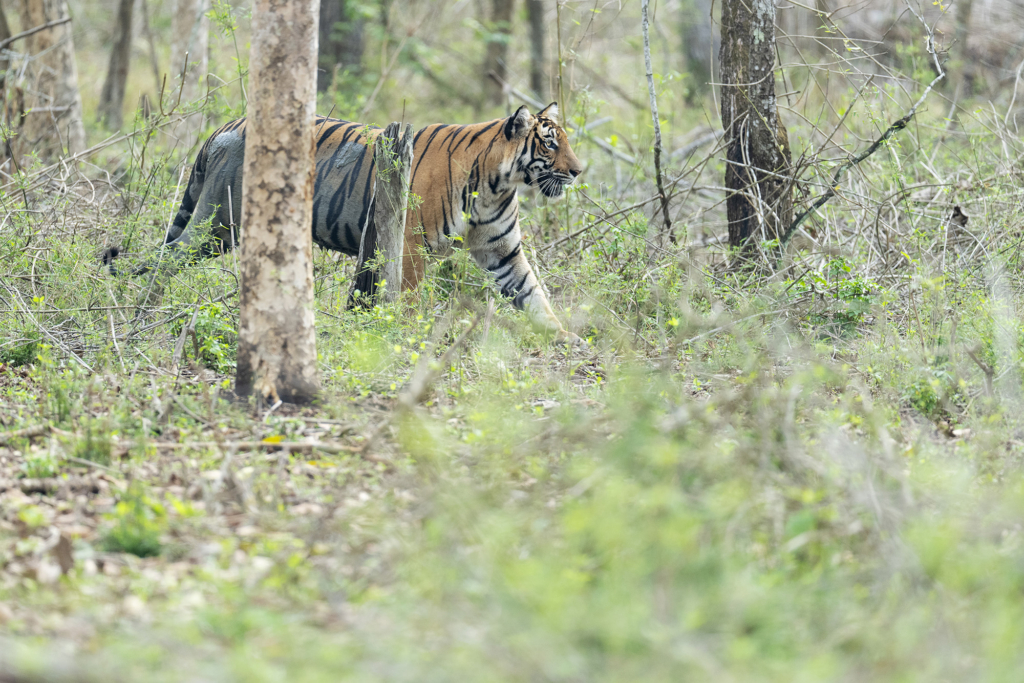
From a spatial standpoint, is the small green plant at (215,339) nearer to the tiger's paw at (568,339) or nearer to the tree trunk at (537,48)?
the tiger's paw at (568,339)

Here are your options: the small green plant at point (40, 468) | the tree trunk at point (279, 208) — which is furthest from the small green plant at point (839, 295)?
the small green plant at point (40, 468)

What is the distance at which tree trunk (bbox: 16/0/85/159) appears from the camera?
9.48 metres

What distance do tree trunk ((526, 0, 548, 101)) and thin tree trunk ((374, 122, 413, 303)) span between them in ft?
27.8

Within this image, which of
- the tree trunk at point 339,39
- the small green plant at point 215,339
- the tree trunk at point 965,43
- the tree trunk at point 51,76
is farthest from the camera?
the tree trunk at point 965,43

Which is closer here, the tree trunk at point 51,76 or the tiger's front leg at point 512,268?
the tiger's front leg at point 512,268

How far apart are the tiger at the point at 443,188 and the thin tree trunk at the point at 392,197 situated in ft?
1.30

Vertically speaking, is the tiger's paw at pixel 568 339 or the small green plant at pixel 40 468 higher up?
the tiger's paw at pixel 568 339

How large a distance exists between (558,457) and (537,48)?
11.2 meters

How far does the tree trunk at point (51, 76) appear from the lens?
9.48 meters

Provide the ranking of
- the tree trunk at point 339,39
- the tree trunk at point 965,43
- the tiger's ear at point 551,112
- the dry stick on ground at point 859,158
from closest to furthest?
the dry stick on ground at point 859,158
the tiger's ear at point 551,112
the tree trunk at point 339,39
the tree trunk at point 965,43

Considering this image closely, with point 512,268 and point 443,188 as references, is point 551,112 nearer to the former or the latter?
point 443,188

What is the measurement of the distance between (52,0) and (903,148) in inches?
342

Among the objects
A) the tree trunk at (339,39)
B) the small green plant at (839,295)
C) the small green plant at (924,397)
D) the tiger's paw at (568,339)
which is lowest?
the tiger's paw at (568,339)

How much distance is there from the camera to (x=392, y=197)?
523cm
